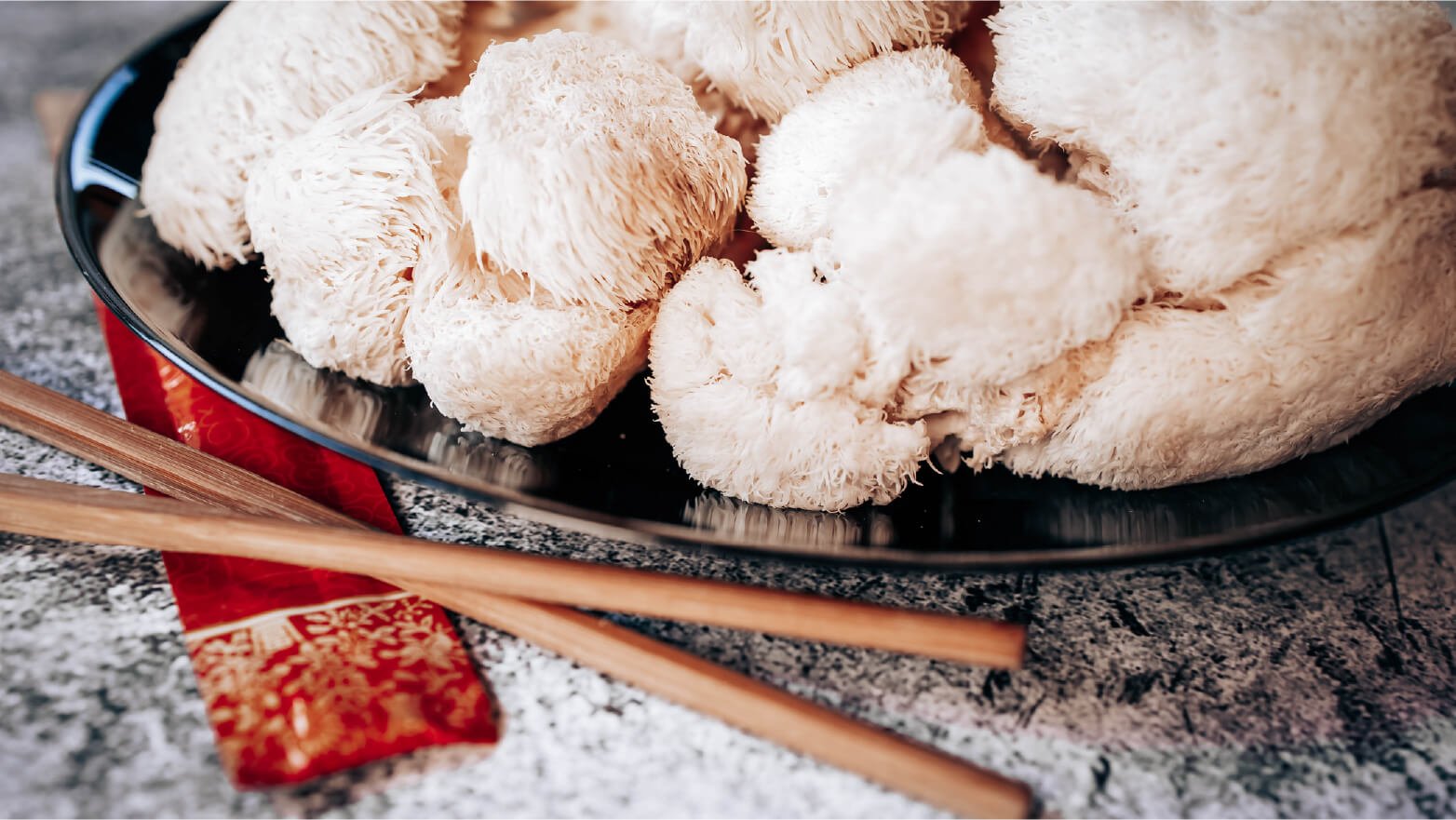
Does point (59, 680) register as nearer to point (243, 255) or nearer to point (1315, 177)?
point (243, 255)

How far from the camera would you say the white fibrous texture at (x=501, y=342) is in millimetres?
472

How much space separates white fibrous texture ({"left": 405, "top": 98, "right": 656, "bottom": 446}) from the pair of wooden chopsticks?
71mm

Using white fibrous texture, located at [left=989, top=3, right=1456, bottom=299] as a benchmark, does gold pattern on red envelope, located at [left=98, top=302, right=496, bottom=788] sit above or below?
below

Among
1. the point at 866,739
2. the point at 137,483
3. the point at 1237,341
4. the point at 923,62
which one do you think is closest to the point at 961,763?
the point at 866,739

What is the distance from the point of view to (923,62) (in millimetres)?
492

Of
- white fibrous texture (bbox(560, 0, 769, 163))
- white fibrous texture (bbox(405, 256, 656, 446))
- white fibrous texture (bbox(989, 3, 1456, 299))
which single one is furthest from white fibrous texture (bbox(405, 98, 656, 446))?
white fibrous texture (bbox(989, 3, 1456, 299))

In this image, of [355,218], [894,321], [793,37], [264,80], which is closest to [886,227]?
[894,321]

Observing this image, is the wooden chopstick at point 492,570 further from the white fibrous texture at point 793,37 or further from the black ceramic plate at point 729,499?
the white fibrous texture at point 793,37

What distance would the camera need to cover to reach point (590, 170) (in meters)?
0.45

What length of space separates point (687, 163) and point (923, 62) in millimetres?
123

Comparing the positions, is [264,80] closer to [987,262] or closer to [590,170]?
[590,170]

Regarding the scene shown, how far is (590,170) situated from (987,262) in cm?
18

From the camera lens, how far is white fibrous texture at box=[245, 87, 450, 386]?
498 millimetres

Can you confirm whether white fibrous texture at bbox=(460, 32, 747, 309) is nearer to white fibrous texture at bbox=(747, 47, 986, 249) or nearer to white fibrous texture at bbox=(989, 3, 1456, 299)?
white fibrous texture at bbox=(747, 47, 986, 249)
